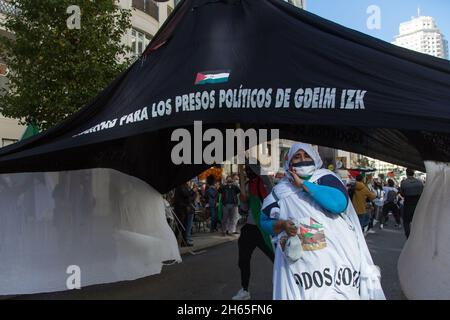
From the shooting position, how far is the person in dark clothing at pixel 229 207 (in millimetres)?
15039

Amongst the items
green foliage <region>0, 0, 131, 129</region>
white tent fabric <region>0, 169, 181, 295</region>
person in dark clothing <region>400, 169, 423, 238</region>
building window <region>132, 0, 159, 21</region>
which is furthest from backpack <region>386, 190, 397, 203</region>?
building window <region>132, 0, 159, 21</region>

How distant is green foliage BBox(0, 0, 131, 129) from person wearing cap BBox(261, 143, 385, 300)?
8.34 metres

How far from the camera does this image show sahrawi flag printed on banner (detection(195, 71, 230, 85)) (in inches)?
177

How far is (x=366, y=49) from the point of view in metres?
4.39

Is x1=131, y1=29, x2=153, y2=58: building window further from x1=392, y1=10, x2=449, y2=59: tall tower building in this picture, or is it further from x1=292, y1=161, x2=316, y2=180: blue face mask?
x1=292, y1=161, x2=316, y2=180: blue face mask

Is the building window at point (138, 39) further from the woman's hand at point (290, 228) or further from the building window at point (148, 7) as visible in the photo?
the woman's hand at point (290, 228)

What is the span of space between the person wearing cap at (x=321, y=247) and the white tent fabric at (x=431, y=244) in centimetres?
194

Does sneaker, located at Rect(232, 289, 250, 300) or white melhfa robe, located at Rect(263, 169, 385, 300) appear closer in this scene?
white melhfa robe, located at Rect(263, 169, 385, 300)

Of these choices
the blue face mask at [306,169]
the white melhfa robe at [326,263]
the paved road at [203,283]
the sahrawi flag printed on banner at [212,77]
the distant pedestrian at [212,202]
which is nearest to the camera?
the white melhfa robe at [326,263]

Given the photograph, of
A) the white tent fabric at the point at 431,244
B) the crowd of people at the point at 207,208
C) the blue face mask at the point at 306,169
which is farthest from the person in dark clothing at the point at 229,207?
the blue face mask at the point at 306,169

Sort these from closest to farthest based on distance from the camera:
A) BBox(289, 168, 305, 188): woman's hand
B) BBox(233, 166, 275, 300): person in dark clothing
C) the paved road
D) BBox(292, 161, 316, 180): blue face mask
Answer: BBox(289, 168, 305, 188): woman's hand → BBox(292, 161, 316, 180): blue face mask → BBox(233, 166, 275, 300): person in dark clothing → the paved road

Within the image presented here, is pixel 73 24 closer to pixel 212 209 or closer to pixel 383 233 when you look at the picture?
pixel 212 209
